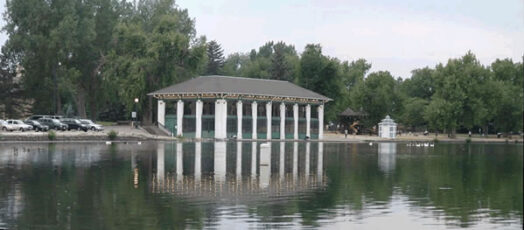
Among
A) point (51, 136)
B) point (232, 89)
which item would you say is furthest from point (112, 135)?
point (232, 89)

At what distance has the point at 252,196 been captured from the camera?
28953 mm

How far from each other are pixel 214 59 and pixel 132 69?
247 ft

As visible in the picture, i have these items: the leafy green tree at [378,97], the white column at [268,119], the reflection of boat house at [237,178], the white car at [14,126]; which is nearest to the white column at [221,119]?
the white column at [268,119]

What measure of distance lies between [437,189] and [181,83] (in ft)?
254

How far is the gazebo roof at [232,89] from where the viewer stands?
100 meters

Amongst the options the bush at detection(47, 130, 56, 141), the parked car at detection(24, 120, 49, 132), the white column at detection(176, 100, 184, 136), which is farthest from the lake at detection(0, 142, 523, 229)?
the white column at detection(176, 100, 184, 136)

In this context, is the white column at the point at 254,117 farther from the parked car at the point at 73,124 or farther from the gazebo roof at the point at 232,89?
the parked car at the point at 73,124

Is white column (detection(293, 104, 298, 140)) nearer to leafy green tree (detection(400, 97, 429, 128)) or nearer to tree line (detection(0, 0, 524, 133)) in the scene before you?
tree line (detection(0, 0, 524, 133))

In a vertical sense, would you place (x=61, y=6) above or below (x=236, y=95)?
above

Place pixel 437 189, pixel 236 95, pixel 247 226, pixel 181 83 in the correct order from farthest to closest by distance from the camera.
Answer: pixel 181 83, pixel 236 95, pixel 437 189, pixel 247 226

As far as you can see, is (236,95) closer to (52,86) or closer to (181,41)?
(181,41)

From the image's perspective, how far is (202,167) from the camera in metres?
44.1

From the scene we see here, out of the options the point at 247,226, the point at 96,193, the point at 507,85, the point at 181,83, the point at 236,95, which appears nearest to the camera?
the point at 247,226

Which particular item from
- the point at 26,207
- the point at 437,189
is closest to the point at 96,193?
the point at 26,207
